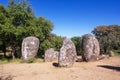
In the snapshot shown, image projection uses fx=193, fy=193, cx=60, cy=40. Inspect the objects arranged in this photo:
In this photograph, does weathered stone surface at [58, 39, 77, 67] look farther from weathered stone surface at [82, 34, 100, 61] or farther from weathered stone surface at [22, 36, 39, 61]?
weathered stone surface at [22, 36, 39, 61]

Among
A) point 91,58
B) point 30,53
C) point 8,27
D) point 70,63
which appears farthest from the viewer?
point 8,27

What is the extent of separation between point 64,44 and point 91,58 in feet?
16.5

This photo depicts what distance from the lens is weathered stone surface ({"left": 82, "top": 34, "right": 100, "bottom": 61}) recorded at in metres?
22.3

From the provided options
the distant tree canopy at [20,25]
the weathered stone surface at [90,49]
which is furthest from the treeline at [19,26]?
the weathered stone surface at [90,49]

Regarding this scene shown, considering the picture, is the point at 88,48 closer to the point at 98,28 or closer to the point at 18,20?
the point at 18,20

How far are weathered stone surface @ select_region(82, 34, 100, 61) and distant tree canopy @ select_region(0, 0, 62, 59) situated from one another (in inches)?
384

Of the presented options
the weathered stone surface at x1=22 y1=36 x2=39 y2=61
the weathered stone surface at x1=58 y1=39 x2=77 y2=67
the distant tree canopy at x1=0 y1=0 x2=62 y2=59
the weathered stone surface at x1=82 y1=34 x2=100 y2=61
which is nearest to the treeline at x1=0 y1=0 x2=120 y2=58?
the distant tree canopy at x1=0 y1=0 x2=62 y2=59

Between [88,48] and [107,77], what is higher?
[88,48]

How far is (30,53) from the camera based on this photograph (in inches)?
958

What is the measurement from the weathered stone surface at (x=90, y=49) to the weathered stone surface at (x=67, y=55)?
435 cm

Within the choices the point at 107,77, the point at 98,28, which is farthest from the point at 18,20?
the point at 98,28

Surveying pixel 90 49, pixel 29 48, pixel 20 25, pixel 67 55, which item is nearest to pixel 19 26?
pixel 20 25

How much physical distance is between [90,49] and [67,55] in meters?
5.25

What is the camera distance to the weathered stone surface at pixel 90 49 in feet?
73.3
